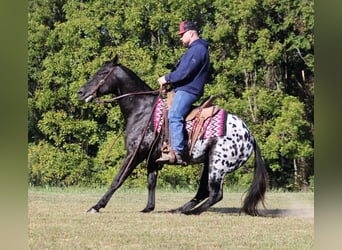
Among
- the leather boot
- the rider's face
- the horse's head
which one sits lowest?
the leather boot

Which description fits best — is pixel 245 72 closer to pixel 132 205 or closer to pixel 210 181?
pixel 210 181

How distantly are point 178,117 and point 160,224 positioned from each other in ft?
3.67

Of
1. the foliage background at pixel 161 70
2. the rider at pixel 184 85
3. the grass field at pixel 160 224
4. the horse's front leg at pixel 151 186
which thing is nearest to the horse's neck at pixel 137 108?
the rider at pixel 184 85

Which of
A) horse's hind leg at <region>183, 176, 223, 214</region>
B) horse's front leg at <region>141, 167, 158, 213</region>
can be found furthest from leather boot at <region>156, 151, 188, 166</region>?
horse's hind leg at <region>183, 176, 223, 214</region>

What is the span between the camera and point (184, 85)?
645 centimetres

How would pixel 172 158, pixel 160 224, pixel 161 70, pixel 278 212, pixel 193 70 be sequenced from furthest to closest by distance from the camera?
1. pixel 161 70
2. pixel 278 212
3. pixel 172 158
4. pixel 193 70
5. pixel 160 224

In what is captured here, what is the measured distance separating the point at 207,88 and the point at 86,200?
1889 millimetres

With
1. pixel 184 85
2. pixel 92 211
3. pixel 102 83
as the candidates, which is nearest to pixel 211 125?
pixel 184 85

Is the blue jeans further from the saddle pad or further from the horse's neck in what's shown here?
the horse's neck

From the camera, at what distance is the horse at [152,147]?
21.5ft

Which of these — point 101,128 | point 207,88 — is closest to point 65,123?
point 101,128

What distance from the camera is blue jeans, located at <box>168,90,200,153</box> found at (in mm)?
6402

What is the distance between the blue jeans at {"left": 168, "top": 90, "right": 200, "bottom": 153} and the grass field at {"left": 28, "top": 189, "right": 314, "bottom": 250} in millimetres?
707

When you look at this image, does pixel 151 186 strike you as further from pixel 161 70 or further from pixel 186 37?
pixel 186 37
